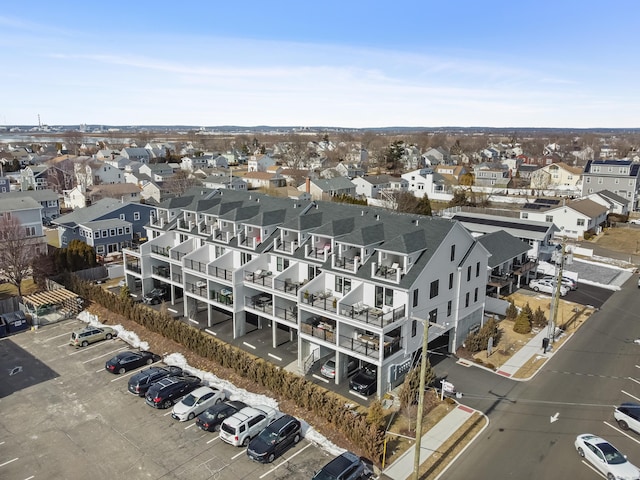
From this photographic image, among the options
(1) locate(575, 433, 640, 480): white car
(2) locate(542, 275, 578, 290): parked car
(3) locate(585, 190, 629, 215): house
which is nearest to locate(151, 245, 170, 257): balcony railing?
(1) locate(575, 433, 640, 480): white car

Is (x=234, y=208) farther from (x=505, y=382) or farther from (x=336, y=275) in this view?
(x=505, y=382)

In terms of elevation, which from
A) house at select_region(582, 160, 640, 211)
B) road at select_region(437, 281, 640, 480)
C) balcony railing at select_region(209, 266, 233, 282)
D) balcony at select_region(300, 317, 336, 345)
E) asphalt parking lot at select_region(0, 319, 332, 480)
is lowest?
asphalt parking lot at select_region(0, 319, 332, 480)

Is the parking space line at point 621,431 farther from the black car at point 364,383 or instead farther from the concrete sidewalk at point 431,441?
the black car at point 364,383

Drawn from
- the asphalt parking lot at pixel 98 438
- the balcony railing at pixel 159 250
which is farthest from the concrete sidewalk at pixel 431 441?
the balcony railing at pixel 159 250

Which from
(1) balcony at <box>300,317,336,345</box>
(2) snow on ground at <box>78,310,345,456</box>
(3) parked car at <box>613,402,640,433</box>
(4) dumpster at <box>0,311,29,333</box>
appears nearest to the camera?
(2) snow on ground at <box>78,310,345,456</box>

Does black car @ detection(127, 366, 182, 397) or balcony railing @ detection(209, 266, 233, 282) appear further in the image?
balcony railing @ detection(209, 266, 233, 282)

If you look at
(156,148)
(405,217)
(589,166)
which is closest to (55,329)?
(405,217)

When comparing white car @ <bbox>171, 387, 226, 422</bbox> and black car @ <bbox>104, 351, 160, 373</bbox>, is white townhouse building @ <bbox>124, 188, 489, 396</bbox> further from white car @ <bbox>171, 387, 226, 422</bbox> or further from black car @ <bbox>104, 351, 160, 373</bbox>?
white car @ <bbox>171, 387, 226, 422</bbox>
